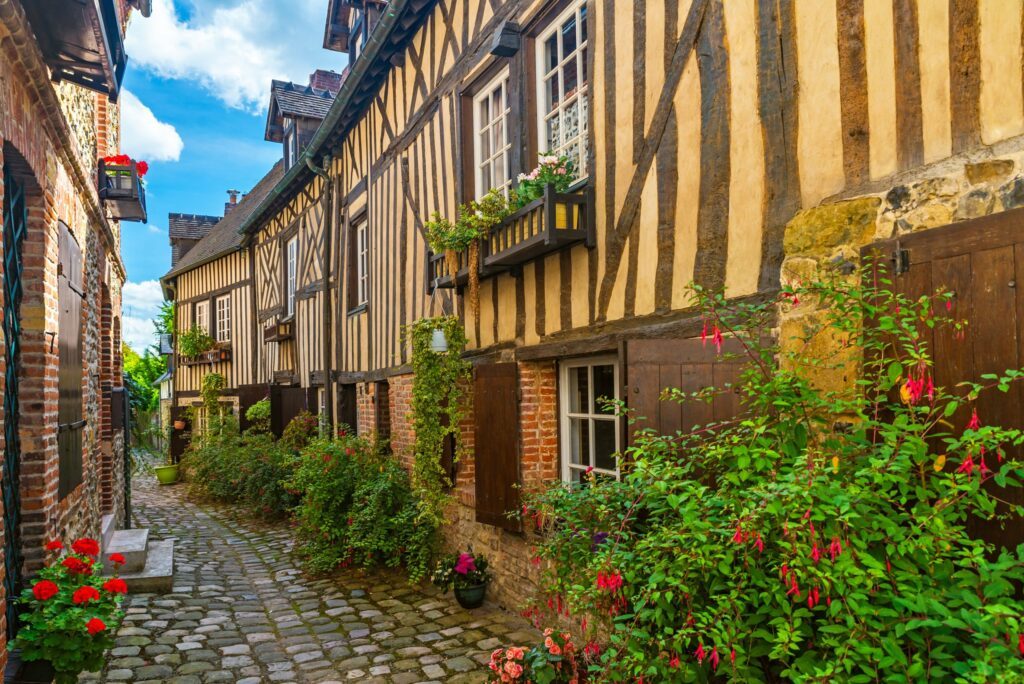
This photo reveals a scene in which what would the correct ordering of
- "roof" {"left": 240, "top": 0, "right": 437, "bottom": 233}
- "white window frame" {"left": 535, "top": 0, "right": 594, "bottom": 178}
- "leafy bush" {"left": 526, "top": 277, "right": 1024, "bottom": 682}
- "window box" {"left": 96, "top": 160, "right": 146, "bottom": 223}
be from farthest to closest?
"window box" {"left": 96, "top": 160, "right": 146, "bottom": 223}
"roof" {"left": 240, "top": 0, "right": 437, "bottom": 233}
"white window frame" {"left": 535, "top": 0, "right": 594, "bottom": 178}
"leafy bush" {"left": 526, "top": 277, "right": 1024, "bottom": 682}

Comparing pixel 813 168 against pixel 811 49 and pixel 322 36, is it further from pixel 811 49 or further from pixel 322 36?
pixel 322 36

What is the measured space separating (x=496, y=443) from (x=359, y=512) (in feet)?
7.35

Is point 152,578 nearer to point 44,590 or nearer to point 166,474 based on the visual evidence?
point 44,590

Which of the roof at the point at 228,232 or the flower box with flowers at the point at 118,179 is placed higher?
the roof at the point at 228,232

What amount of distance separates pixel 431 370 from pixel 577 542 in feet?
10.1

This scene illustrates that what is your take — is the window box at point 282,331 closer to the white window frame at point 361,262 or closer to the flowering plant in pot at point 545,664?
the white window frame at point 361,262

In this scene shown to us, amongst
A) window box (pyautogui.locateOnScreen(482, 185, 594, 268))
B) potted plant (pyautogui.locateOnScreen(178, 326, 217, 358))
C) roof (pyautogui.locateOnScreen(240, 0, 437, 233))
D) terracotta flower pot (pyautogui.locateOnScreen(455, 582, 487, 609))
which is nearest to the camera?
window box (pyautogui.locateOnScreen(482, 185, 594, 268))

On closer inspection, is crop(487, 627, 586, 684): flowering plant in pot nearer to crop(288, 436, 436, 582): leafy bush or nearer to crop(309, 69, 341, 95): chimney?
crop(288, 436, 436, 582): leafy bush

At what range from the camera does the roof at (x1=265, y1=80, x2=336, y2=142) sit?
1257 centimetres

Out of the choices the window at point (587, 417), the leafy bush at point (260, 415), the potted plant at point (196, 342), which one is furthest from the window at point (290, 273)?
the window at point (587, 417)

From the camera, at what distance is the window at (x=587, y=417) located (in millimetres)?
4723

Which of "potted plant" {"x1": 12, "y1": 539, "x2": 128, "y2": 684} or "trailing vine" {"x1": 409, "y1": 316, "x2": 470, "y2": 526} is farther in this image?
"trailing vine" {"x1": 409, "y1": 316, "x2": 470, "y2": 526}

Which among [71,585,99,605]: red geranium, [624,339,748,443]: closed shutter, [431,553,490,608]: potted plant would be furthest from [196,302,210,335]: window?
[624,339,748,443]: closed shutter

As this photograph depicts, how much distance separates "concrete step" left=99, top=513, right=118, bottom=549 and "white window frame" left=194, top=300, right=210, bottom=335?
8.70 m
